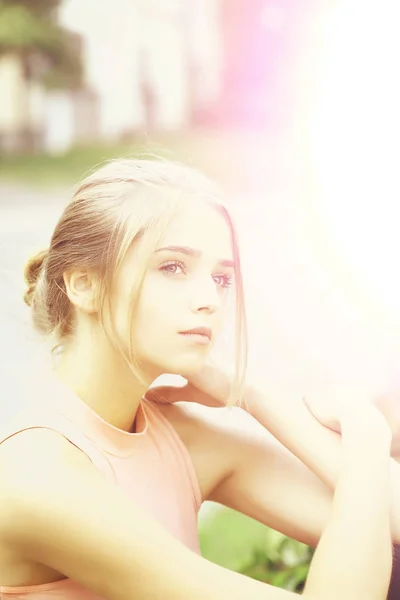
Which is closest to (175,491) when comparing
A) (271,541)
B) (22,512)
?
(22,512)

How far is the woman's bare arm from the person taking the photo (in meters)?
0.89

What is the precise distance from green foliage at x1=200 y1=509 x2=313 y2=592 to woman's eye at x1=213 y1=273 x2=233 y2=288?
480 mm

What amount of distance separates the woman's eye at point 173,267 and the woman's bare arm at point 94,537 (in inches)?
11.7

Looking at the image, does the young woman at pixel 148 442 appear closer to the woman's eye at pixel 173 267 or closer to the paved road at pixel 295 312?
the woman's eye at pixel 173 267

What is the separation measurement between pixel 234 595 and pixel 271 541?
524mm

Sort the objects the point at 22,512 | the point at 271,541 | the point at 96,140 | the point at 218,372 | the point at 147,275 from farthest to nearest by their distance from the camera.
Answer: the point at 271,541 < the point at 96,140 < the point at 218,372 < the point at 147,275 < the point at 22,512

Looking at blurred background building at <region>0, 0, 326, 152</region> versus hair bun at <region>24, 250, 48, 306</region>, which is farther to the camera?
blurred background building at <region>0, 0, 326, 152</region>

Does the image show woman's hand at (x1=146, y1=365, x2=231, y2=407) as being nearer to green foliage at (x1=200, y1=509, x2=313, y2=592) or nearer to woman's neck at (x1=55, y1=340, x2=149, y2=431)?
woman's neck at (x1=55, y1=340, x2=149, y2=431)

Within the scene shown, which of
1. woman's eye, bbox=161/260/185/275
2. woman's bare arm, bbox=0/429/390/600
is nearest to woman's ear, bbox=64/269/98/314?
woman's eye, bbox=161/260/185/275

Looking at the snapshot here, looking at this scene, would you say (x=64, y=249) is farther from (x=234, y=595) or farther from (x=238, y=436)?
(x=234, y=595)

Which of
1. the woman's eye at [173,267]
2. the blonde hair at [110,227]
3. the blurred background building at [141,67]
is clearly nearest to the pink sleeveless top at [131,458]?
the blonde hair at [110,227]

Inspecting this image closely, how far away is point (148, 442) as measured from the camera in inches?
43.2

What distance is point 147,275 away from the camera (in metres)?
1.04

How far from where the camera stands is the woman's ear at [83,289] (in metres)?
1.04
